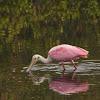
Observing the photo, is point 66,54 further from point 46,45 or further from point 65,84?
point 46,45

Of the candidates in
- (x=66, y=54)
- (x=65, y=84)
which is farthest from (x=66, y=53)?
(x=65, y=84)

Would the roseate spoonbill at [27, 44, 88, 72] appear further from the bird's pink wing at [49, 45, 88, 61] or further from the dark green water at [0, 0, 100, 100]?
the dark green water at [0, 0, 100, 100]

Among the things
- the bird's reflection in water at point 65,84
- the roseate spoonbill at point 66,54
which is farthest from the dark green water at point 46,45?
the roseate spoonbill at point 66,54

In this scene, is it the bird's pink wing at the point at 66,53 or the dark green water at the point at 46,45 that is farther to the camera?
the bird's pink wing at the point at 66,53

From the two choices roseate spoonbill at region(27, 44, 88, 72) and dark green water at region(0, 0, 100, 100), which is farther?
roseate spoonbill at region(27, 44, 88, 72)

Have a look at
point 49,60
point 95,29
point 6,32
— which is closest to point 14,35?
point 6,32

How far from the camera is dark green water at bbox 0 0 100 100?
11.1 meters

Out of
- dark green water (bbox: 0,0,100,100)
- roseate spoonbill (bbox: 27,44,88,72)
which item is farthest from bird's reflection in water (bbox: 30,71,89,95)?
roseate spoonbill (bbox: 27,44,88,72)

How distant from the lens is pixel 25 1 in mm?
32656

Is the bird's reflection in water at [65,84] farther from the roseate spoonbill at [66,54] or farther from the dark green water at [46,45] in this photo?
the roseate spoonbill at [66,54]

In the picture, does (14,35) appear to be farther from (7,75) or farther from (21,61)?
(7,75)

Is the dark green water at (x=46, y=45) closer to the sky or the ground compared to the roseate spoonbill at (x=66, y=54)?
closer to the ground

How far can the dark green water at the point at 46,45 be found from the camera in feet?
36.3

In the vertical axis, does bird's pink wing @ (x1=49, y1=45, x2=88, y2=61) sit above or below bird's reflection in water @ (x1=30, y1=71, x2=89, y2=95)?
above
